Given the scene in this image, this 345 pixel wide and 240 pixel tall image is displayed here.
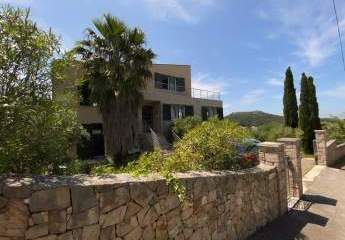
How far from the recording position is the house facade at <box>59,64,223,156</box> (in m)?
24.4

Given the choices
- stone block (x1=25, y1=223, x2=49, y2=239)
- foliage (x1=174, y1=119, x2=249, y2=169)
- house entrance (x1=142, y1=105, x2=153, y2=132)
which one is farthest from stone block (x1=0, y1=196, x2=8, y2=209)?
house entrance (x1=142, y1=105, x2=153, y2=132)

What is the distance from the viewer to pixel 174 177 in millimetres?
5645

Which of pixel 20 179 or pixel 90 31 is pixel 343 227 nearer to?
pixel 20 179

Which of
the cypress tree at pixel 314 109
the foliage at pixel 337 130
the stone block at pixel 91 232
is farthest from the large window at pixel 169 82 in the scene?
the stone block at pixel 91 232

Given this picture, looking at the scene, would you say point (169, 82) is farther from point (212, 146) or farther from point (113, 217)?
point (113, 217)

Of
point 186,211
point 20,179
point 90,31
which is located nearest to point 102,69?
point 90,31

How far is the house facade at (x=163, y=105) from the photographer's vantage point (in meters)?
24.4

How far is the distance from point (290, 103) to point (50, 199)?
3230 cm

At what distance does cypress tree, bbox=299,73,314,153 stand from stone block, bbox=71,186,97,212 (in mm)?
26098

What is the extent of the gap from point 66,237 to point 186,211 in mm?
2575

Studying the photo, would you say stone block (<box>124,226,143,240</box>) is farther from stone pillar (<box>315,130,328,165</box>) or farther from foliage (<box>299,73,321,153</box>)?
foliage (<box>299,73,321,153</box>)

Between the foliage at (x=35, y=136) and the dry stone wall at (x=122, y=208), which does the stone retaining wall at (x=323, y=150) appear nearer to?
the dry stone wall at (x=122, y=208)

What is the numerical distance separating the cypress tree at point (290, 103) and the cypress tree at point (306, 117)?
382cm

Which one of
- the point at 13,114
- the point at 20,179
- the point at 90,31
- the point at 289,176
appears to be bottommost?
the point at 289,176
